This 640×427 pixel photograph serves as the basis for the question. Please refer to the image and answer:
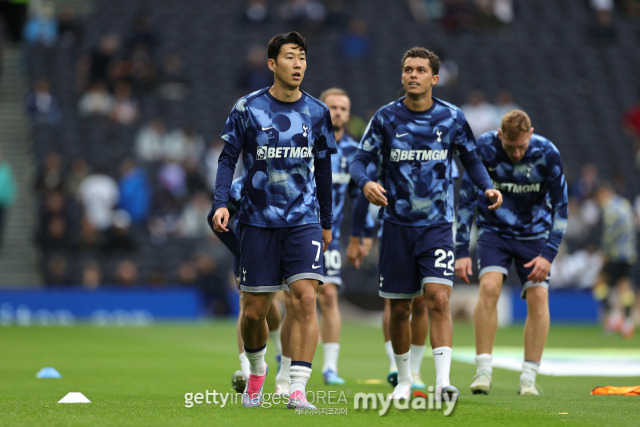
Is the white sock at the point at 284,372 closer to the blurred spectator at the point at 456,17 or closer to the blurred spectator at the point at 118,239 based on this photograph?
the blurred spectator at the point at 118,239

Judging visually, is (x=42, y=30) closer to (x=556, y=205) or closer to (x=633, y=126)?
(x=633, y=126)

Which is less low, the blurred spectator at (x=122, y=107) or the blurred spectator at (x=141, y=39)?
the blurred spectator at (x=141, y=39)

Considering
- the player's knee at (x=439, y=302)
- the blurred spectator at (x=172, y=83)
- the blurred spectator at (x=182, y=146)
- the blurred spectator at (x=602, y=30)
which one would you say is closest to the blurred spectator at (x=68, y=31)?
the blurred spectator at (x=172, y=83)

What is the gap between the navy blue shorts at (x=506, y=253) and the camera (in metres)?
9.20

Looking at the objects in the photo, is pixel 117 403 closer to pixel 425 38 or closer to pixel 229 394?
pixel 229 394

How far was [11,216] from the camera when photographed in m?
25.3

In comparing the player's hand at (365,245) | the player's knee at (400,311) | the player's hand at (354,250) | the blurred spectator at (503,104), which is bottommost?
the player's knee at (400,311)

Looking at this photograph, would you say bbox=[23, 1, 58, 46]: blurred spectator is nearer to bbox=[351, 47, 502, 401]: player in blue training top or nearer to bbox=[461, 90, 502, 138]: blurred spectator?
bbox=[461, 90, 502, 138]: blurred spectator

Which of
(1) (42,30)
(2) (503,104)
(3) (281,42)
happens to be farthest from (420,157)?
(1) (42,30)

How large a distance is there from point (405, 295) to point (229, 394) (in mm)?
1588

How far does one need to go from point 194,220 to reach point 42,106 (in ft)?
15.8

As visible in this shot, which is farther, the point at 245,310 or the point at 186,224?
the point at 186,224

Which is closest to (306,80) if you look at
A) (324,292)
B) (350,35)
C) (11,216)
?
(350,35)

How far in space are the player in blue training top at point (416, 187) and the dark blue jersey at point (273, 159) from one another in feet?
2.25
